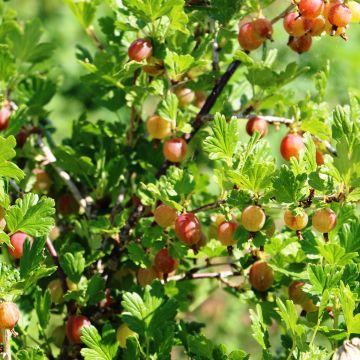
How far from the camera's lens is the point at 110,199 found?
155 centimetres

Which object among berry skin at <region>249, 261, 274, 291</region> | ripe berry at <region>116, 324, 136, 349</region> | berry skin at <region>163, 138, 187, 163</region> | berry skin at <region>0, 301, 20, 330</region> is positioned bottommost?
ripe berry at <region>116, 324, 136, 349</region>

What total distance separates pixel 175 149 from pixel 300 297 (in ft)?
1.09

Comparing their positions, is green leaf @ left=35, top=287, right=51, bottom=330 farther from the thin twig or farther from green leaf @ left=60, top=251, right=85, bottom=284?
the thin twig

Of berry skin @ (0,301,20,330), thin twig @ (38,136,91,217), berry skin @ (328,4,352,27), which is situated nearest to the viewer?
berry skin @ (0,301,20,330)

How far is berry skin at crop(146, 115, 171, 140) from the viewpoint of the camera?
1398mm

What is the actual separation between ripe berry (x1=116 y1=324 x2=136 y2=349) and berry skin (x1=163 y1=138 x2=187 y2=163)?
1.00 feet

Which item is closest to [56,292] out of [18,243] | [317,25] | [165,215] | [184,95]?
[18,243]

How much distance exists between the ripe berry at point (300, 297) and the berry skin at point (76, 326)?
35cm

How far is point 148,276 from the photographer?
136cm

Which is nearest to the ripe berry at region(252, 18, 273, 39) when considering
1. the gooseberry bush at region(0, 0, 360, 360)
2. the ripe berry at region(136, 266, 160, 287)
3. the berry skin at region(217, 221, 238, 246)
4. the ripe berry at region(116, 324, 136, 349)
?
the gooseberry bush at region(0, 0, 360, 360)

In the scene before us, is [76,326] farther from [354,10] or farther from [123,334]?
[354,10]

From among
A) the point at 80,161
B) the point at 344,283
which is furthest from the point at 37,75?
the point at 344,283

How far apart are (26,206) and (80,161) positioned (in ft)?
1.22

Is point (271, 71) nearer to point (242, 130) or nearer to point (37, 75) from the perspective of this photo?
point (37, 75)
